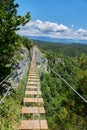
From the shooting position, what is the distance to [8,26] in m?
16.2

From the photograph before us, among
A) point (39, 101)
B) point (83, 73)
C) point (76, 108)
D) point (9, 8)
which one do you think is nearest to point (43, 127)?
point (39, 101)

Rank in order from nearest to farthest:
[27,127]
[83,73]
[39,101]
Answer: [27,127] → [39,101] → [83,73]

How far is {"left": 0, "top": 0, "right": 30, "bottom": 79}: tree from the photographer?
15.9m

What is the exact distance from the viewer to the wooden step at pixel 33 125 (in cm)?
634

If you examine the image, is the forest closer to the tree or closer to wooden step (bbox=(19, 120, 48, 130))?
the tree

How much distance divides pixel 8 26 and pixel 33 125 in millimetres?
10450

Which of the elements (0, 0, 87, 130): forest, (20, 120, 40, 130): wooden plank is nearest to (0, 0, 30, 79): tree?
(0, 0, 87, 130): forest

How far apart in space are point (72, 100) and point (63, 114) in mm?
1000

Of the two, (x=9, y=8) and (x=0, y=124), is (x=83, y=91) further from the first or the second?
(x=9, y=8)

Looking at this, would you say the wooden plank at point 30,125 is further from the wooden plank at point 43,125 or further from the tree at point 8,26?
the tree at point 8,26

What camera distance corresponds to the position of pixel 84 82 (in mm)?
11875

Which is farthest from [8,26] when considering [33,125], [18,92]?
[33,125]

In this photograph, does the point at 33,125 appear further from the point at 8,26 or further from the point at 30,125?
the point at 8,26

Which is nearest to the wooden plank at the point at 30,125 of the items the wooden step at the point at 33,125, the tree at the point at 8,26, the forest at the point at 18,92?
the wooden step at the point at 33,125
